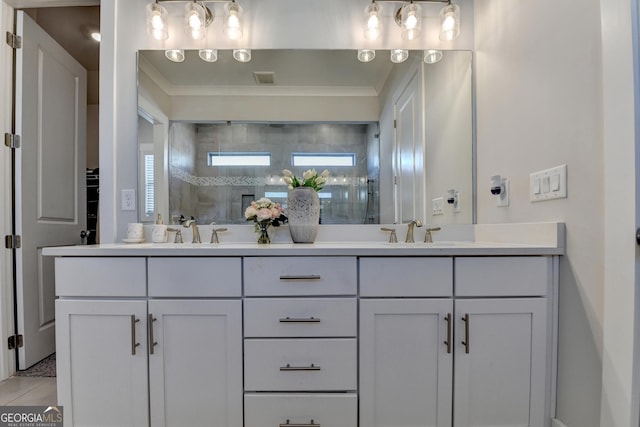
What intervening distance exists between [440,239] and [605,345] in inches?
31.1

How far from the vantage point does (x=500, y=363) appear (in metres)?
1.12

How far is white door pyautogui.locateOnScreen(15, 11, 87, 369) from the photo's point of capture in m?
1.85

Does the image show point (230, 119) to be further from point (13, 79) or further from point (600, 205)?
point (600, 205)

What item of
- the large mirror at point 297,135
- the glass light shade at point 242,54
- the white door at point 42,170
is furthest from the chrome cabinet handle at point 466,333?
the white door at point 42,170

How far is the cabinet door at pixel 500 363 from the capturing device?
1117 mm

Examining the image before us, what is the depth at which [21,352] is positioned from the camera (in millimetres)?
1847

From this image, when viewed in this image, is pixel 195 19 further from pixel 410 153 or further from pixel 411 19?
pixel 410 153

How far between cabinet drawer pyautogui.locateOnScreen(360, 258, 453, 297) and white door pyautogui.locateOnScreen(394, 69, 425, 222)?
21.7 inches

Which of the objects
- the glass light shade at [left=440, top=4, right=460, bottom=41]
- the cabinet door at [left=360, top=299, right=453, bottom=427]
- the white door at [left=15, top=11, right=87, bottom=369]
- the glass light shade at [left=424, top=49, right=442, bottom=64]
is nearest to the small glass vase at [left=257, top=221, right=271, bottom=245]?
the cabinet door at [left=360, top=299, right=453, bottom=427]

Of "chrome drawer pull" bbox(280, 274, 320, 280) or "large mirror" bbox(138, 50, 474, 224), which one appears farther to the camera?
"large mirror" bbox(138, 50, 474, 224)

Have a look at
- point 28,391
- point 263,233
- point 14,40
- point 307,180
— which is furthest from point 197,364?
point 14,40

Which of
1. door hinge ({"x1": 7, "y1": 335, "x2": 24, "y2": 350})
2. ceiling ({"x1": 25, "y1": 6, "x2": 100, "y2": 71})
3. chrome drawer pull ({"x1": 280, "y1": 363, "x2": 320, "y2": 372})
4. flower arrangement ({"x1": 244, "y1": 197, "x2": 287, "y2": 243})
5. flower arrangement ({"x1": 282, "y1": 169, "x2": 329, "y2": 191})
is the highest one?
ceiling ({"x1": 25, "y1": 6, "x2": 100, "y2": 71})

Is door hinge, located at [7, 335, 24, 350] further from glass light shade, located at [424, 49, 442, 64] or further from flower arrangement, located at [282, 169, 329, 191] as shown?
glass light shade, located at [424, 49, 442, 64]

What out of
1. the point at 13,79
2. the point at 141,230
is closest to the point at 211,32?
the point at 141,230
